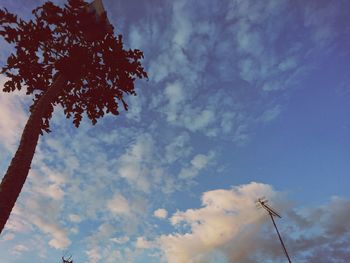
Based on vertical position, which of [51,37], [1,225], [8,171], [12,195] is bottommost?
[1,225]

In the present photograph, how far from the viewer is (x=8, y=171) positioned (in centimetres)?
693

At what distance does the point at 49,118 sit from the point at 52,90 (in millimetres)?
2321

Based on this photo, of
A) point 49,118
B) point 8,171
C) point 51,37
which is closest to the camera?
point 8,171

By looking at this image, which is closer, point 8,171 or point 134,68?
point 8,171

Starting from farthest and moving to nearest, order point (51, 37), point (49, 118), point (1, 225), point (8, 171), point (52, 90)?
point (49, 118), point (51, 37), point (52, 90), point (8, 171), point (1, 225)

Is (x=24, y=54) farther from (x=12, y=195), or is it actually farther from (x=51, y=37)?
(x=12, y=195)

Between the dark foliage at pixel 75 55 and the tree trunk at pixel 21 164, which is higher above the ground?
the dark foliage at pixel 75 55

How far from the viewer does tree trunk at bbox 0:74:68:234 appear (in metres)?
6.45

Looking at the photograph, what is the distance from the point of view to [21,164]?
7129mm

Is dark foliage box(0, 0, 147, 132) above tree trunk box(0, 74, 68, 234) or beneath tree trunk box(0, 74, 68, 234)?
above

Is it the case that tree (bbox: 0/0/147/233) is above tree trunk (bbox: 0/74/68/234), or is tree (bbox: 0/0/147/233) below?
above

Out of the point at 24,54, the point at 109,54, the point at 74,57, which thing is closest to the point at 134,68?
the point at 109,54

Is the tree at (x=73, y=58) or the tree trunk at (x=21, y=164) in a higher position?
the tree at (x=73, y=58)

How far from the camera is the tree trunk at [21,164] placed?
21.1ft
